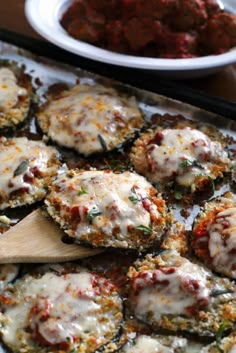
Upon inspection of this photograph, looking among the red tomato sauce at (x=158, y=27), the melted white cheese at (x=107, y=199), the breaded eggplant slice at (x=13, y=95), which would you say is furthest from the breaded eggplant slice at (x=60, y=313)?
the red tomato sauce at (x=158, y=27)

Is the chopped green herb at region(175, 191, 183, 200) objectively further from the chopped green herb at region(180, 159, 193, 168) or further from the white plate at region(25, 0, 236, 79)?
the white plate at region(25, 0, 236, 79)

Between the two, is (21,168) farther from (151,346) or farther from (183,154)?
(151,346)

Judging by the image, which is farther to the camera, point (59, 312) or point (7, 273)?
point (7, 273)

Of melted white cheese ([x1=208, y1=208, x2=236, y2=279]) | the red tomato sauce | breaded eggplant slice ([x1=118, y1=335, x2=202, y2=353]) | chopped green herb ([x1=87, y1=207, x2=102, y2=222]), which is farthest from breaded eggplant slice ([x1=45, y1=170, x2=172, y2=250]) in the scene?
the red tomato sauce

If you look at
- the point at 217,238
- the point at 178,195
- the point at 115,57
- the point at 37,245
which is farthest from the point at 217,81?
the point at 37,245

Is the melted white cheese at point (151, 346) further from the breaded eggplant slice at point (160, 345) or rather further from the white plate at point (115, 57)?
the white plate at point (115, 57)

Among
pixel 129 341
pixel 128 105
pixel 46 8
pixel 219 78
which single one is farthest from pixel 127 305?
pixel 46 8
